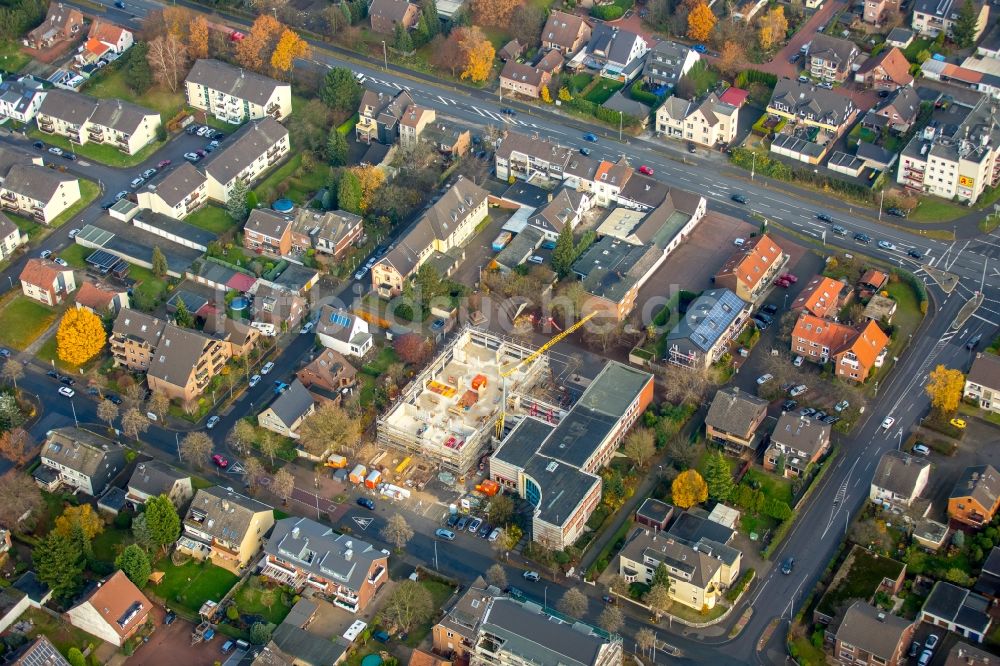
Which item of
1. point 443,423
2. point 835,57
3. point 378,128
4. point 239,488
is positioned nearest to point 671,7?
point 835,57

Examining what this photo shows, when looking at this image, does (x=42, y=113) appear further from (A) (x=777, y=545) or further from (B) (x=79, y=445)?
(A) (x=777, y=545)

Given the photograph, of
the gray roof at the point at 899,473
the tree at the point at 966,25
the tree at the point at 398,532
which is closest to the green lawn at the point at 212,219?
the tree at the point at 398,532

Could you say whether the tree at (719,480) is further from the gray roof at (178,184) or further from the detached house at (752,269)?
the gray roof at (178,184)

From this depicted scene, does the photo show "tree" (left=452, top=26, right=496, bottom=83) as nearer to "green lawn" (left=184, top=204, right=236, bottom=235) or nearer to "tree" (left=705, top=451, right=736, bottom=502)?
"green lawn" (left=184, top=204, right=236, bottom=235)

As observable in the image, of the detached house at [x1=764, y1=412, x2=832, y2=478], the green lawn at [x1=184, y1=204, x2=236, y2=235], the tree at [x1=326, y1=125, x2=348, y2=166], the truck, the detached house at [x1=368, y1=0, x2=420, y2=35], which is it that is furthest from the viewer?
the detached house at [x1=368, y1=0, x2=420, y2=35]

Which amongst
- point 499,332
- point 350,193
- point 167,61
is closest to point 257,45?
point 167,61

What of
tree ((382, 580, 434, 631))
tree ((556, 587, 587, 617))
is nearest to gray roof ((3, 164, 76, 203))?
tree ((382, 580, 434, 631))

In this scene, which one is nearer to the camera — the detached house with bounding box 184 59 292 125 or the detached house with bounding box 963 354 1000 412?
the detached house with bounding box 963 354 1000 412
